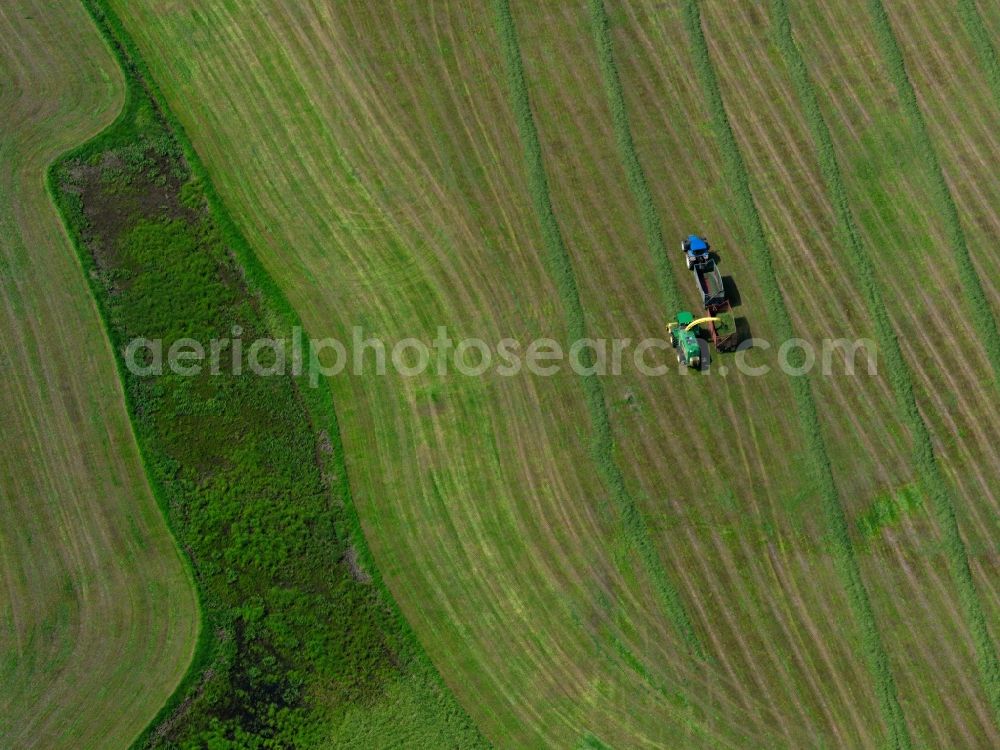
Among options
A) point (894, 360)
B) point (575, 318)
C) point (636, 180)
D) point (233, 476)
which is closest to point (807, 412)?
point (894, 360)

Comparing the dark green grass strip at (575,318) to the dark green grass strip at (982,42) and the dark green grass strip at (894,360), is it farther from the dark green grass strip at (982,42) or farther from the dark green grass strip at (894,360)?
the dark green grass strip at (982,42)

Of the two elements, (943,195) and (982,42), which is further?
(982,42)

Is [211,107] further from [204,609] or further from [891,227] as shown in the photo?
[891,227]

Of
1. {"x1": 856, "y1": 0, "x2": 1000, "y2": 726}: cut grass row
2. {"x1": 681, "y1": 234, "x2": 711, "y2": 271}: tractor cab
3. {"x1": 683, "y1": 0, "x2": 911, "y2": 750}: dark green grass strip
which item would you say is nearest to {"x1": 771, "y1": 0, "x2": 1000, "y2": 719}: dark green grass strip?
{"x1": 856, "y1": 0, "x2": 1000, "y2": 726}: cut grass row

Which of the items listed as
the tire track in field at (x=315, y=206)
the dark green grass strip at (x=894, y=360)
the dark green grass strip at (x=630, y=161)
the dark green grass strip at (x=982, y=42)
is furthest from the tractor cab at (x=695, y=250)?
the dark green grass strip at (x=982, y=42)

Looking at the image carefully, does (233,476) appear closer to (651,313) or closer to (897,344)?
(651,313)
